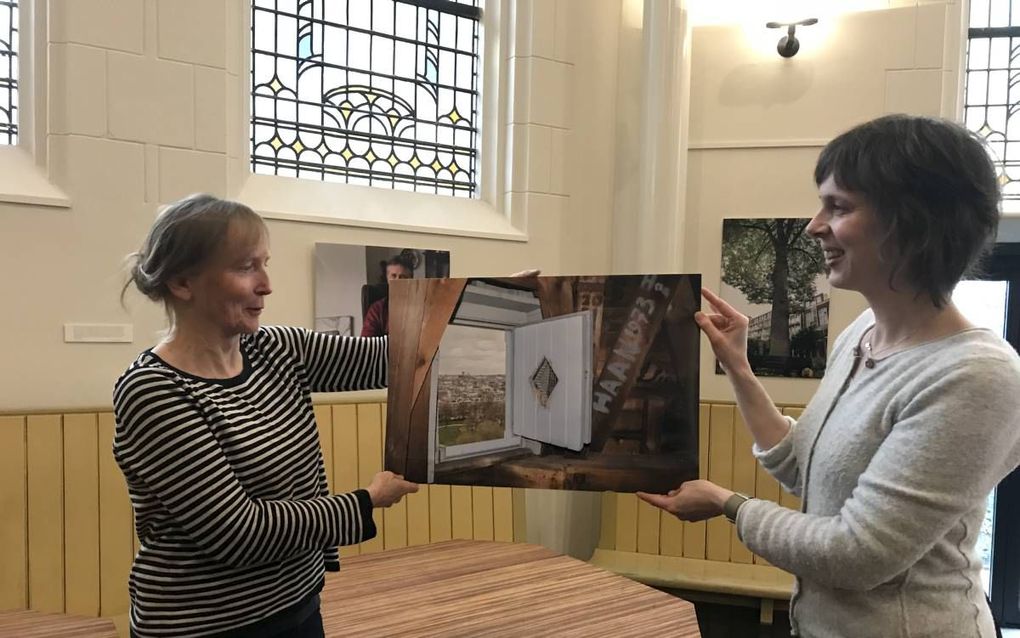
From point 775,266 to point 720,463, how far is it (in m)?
1.09

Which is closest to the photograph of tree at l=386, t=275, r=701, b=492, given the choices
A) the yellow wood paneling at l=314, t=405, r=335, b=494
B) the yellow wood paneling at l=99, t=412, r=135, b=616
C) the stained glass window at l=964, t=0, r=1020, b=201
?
the yellow wood paneling at l=314, t=405, r=335, b=494

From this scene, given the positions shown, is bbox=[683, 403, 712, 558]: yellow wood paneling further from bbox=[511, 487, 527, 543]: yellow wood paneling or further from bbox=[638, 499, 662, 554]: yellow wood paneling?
bbox=[511, 487, 527, 543]: yellow wood paneling

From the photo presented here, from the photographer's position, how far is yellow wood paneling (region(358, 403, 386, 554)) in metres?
3.22

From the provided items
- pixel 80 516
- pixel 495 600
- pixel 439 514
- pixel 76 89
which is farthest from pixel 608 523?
pixel 76 89

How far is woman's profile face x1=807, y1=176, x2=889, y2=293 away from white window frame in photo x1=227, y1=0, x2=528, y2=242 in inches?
102

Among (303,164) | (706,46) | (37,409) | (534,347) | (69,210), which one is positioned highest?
(706,46)

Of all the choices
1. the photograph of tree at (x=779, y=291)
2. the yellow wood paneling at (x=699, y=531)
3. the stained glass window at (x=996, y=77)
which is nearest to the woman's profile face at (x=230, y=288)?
the yellow wood paneling at (x=699, y=531)

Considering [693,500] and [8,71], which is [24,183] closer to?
[8,71]

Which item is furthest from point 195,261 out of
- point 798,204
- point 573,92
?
point 798,204

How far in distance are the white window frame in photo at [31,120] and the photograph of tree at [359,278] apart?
1071 millimetres

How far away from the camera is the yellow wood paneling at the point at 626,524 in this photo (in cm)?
381

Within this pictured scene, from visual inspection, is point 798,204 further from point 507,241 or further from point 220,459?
point 220,459

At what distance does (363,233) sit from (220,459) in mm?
2370

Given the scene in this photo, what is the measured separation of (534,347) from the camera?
1.79 meters
